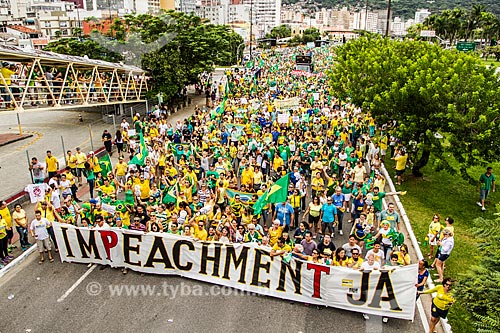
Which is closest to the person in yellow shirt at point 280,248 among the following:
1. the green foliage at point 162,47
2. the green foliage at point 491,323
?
the green foliage at point 491,323

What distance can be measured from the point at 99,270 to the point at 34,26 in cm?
12512

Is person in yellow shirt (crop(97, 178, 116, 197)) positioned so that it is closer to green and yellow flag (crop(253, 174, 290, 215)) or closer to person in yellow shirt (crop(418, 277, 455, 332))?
green and yellow flag (crop(253, 174, 290, 215))

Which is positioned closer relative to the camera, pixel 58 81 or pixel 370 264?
pixel 370 264

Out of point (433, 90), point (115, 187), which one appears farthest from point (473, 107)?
point (115, 187)

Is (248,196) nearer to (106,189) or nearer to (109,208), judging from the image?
(109,208)

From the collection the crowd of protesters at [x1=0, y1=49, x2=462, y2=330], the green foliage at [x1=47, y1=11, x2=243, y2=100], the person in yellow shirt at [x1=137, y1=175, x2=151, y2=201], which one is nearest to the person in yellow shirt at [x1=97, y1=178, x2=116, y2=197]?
the crowd of protesters at [x1=0, y1=49, x2=462, y2=330]

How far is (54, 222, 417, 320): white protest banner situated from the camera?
Result: 8523mm

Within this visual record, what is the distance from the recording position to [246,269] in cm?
947

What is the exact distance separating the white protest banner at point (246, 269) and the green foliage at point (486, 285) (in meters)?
1.26

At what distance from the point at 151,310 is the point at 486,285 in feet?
20.8

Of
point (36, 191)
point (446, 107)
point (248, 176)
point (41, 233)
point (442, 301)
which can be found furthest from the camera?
point (446, 107)

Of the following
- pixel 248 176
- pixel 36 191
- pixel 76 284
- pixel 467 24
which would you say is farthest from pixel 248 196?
pixel 467 24

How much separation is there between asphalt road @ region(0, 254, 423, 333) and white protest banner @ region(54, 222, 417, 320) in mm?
228

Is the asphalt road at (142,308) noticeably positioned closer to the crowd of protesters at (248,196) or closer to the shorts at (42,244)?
the shorts at (42,244)
